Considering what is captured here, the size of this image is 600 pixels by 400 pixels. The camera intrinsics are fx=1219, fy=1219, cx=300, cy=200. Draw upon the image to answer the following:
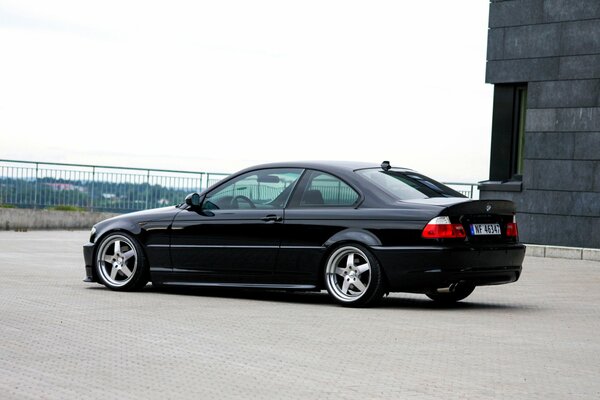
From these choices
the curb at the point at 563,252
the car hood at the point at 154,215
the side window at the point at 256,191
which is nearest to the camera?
the side window at the point at 256,191

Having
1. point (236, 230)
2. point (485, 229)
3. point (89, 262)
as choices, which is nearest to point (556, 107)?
point (485, 229)

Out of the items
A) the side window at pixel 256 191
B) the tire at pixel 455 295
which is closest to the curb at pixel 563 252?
the tire at pixel 455 295

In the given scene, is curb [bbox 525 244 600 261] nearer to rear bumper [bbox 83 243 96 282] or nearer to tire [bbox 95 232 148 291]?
tire [bbox 95 232 148 291]

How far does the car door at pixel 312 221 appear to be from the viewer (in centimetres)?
1141

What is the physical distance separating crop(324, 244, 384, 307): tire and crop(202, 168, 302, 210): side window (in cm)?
89

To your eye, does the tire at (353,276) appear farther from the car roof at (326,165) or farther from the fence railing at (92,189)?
the fence railing at (92,189)

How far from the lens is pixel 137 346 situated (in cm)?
800

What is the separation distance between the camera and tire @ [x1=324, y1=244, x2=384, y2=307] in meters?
11.0

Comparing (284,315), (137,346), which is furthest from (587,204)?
(137,346)

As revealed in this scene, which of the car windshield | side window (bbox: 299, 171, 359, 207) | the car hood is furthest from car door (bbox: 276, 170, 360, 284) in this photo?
the car hood

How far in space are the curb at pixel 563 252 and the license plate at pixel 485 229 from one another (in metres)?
11.0

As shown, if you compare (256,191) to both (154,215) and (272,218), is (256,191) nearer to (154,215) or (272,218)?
(272,218)

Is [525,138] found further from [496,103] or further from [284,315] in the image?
[284,315]

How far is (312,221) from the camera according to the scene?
37.8 ft
